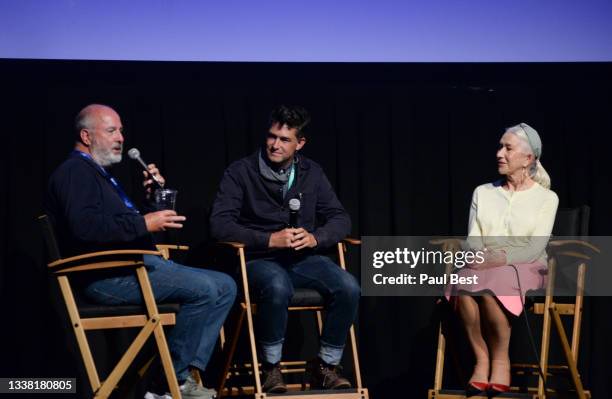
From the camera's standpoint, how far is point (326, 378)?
412 centimetres

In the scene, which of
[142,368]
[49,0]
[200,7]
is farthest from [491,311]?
[49,0]

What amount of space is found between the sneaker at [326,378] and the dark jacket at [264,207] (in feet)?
1.83

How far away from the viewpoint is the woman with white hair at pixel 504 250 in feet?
13.7

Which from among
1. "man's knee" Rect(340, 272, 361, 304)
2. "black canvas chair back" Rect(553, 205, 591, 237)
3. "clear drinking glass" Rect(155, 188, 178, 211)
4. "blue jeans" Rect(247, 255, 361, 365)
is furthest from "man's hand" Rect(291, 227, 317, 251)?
"black canvas chair back" Rect(553, 205, 591, 237)

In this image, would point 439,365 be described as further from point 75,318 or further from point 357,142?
point 75,318

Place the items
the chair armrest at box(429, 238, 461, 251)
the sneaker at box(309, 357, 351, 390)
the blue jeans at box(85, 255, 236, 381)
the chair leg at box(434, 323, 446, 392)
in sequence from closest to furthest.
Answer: the blue jeans at box(85, 255, 236, 381), the sneaker at box(309, 357, 351, 390), the chair leg at box(434, 323, 446, 392), the chair armrest at box(429, 238, 461, 251)

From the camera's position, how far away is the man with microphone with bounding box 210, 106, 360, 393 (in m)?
4.09

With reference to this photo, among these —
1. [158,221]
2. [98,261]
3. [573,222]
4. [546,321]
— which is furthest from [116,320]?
[573,222]

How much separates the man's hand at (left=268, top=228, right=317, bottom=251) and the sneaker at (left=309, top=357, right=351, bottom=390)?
53 cm

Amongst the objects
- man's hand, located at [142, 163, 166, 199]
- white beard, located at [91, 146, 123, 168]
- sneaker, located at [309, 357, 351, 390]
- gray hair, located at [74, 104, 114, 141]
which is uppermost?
gray hair, located at [74, 104, 114, 141]

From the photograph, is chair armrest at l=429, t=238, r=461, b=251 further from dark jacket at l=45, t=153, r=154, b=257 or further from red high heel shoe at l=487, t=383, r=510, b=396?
dark jacket at l=45, t=153, r=154, b=257

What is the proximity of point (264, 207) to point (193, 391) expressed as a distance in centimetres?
97

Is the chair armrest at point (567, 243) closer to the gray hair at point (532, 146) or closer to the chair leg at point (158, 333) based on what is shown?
the gray hair at point (532, 146)

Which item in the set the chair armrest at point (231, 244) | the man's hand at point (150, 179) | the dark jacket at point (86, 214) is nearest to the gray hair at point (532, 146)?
the chair armrest at point (231, 244)
